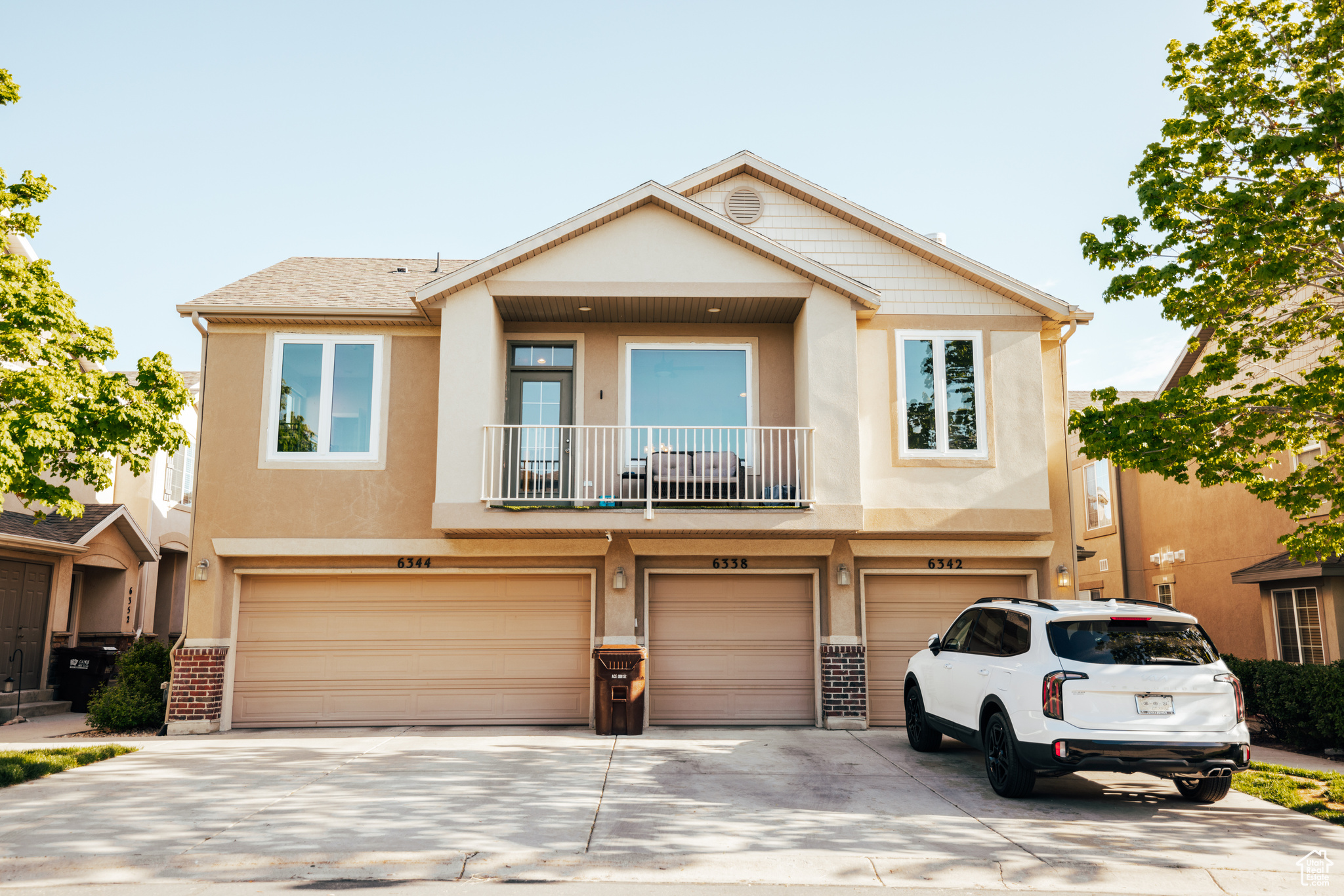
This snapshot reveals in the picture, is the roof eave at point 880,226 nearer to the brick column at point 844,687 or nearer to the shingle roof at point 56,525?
the brick column at point 844,687

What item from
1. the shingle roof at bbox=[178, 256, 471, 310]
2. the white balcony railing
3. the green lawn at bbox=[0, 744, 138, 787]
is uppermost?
the shingle roof at bbox=[178, 256, 471, 310]

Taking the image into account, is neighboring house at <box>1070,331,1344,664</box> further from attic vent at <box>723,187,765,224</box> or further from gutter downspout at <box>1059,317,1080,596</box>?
attic vent at <box>723,187,765,224</box>

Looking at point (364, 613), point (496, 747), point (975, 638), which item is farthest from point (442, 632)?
point (975, 638)

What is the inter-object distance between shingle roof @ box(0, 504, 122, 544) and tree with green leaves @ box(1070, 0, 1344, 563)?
50.0 ft

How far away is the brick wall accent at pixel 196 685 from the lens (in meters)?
12.2

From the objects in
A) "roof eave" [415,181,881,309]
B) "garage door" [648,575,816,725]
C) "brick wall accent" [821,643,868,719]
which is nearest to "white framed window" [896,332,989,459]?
"roof eave" [415,181,881,309]

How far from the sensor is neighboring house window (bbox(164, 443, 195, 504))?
19734 mm

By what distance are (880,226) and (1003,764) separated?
8.03 metres

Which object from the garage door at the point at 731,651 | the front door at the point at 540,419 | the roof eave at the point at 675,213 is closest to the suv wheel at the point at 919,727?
the garage door at the point at 731,651

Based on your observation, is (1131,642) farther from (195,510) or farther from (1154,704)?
(195,510)

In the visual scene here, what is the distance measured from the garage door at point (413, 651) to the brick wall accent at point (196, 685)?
38cm

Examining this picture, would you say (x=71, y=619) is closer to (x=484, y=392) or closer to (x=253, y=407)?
(x=253, y=407)

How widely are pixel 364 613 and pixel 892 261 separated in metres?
8.94

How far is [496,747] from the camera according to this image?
10891mm
